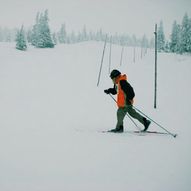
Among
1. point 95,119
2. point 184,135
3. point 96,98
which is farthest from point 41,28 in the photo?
point 184,135

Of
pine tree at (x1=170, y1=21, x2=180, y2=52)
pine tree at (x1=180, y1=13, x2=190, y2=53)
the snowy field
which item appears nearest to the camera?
the snowy field

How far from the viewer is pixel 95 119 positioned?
1159 cm

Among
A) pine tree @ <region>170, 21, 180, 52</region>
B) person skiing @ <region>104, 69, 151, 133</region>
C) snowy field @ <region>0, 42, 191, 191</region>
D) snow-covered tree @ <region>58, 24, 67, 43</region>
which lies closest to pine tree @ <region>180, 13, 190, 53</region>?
pine tree @ <region>170, 21, 180, 52</region>

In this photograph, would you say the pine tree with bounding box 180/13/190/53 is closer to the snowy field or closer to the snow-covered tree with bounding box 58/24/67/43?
the snow-covered tree with bounding box 58/24/67/43

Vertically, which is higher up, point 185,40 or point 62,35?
point 62,35

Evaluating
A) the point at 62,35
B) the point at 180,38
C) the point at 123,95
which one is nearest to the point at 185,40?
the point at 180,38

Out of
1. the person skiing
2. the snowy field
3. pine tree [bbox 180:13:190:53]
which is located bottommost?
the snowy field

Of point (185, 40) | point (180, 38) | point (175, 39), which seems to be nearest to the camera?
point (185, 40)

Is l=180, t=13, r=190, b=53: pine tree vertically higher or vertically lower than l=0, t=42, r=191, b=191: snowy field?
higher

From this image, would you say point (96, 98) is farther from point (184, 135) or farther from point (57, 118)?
point (184, 135)

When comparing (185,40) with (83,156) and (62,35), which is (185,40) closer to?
(62,35)

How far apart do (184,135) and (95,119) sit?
175 inches

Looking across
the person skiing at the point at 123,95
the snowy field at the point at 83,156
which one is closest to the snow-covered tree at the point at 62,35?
the snowy field at the point at 83,156

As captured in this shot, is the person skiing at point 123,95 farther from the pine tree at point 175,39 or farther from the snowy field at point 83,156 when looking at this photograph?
the pine tree at point 175,39
